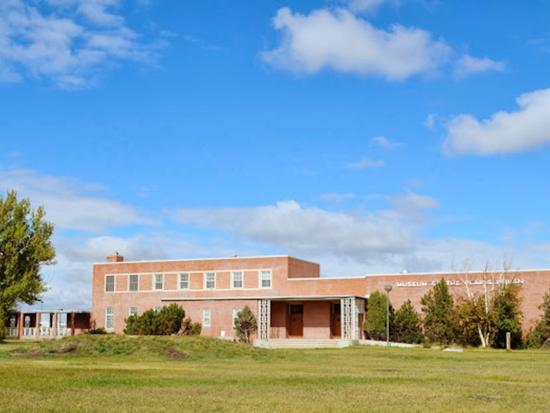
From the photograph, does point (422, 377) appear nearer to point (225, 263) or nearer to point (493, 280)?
point (493, 280)

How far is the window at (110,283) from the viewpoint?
69125 millimetres

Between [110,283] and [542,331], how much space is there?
36.8m

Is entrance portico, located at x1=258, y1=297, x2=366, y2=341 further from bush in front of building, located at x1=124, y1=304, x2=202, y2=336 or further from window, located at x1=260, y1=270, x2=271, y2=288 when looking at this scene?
bush in front of building, located at x1=124, y1=304, x2=202, y2=336

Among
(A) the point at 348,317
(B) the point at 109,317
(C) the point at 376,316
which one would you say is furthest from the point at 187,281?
(C) the point at 376,316

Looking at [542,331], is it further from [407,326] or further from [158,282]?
[158,282]

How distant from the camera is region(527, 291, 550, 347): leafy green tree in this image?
1902 inches

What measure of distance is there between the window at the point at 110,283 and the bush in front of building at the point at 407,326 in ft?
88.5

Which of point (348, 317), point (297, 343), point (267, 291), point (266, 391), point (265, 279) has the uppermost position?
point (265, 279)

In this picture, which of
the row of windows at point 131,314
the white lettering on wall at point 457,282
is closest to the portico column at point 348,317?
the white lettering on wall at point 457,282

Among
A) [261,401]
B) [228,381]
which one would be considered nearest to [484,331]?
[228,381]

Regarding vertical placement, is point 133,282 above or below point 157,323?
above

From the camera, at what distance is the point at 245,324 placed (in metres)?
57.5

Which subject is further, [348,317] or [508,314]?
[348,317]

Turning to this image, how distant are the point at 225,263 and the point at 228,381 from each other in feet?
152
